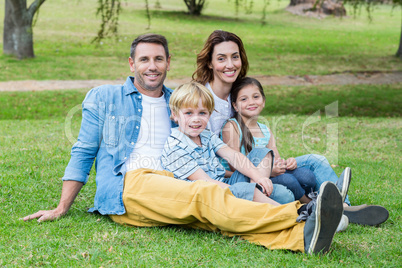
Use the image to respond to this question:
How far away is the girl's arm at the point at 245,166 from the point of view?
3.62 meters

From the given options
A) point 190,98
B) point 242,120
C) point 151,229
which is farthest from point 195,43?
point 151,229

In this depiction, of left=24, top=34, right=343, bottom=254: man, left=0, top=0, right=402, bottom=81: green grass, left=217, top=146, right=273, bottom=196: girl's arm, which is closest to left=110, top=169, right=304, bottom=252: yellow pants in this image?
left=24, top=34, right=343, bottom=254: man

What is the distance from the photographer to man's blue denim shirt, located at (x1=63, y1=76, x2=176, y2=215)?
3707mm

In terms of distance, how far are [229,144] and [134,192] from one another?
3.36ft

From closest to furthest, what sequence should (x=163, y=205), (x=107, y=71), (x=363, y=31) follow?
(x=163, y=205), (x=107, y=71), (x=363, y=31)

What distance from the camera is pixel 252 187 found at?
3.44 meters

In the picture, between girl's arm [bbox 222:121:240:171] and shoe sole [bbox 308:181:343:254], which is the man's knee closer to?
girl's arm [bbox 222:121:240:171]

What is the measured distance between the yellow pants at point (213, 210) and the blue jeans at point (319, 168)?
0.88m

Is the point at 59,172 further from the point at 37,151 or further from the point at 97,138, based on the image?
the point at 97,138

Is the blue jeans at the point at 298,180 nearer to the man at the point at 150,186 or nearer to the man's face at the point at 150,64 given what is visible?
the man at the point at 150,186

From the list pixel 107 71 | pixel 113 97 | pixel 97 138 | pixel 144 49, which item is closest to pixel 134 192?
pixel 97 138

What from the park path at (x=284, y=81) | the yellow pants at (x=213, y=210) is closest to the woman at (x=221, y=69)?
the yellow pants at (x=213, y=210)

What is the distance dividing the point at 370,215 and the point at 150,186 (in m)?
1.88

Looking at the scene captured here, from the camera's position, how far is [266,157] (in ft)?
12.6
